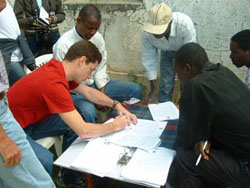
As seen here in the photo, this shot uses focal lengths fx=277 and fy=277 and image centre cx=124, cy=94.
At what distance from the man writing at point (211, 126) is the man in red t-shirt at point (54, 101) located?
0.51m

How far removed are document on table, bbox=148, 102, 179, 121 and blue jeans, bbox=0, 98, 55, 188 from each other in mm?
1016

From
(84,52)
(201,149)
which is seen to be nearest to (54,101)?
(84,52)

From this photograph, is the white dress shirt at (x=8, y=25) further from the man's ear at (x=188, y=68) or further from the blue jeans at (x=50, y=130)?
the man's ear at (x=188, y=68)

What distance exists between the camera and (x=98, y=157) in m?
1.74

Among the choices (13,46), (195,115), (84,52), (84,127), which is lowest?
(84,127)

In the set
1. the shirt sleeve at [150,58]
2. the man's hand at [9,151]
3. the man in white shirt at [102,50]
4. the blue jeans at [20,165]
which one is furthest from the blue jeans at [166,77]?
the man's hand at [9,151]

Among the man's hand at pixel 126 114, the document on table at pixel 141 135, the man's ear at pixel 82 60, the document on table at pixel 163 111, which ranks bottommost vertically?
the document on table at pixel 163 111

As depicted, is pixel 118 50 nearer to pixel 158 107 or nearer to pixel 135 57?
pixel 135 57

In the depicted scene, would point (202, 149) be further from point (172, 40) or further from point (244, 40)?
point (172, 40)

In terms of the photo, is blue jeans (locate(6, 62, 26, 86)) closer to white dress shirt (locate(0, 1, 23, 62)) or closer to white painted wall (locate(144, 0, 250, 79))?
white dress shirt (locate(0, 1, 23, 62))

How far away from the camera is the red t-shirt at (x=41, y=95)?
6.37ft

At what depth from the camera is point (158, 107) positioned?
2.44 m

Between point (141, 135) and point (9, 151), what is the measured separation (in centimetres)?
91

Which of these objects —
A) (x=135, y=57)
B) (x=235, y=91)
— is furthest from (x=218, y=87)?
(x=135, y=57)
